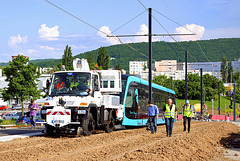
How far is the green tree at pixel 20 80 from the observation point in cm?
4166

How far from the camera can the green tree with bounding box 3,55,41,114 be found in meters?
41.7

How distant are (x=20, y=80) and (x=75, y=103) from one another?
2722 centimetres

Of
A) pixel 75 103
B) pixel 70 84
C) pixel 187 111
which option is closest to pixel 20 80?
pixel 187 111

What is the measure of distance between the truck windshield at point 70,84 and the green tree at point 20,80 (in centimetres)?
2527

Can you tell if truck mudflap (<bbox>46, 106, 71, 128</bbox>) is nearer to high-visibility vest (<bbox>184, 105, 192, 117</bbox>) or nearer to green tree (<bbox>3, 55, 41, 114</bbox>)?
high-visibility vest (<bbox>184, 105, 192, 117</bbox>)

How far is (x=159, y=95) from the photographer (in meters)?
31.4

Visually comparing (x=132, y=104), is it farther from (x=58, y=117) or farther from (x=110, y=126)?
(x=58, y=117)

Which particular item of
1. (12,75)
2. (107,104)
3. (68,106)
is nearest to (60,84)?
(68,106)

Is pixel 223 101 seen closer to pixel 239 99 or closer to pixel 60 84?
pixel 239 99

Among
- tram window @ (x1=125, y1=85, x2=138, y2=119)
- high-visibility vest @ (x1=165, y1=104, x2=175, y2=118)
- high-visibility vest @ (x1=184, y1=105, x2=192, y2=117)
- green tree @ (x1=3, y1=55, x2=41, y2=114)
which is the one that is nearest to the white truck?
high-visibility vest @ (x1=165, y1=104, x2=175, y2=118)

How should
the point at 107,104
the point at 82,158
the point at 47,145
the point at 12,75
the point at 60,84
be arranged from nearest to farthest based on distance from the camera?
1. the point at 82,158
2. the point at 47,145
3. the point at 60,84
4. the point at 107,104
5. the point at 12,75

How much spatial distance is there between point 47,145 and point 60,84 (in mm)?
4710

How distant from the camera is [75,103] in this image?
53.1 ft

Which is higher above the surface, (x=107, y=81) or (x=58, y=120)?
(x=107, y=81)
